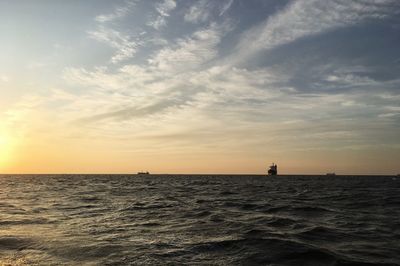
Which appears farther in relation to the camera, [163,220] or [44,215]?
[44,215]

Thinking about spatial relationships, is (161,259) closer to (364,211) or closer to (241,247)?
(241,247)

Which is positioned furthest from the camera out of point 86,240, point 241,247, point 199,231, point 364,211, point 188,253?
point 364,211

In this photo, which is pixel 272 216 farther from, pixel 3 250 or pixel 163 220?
pixel 3 250

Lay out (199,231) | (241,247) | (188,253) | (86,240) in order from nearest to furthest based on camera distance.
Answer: (188,253) < (241,247) < (86,240) < (199,231)

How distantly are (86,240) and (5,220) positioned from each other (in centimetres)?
880

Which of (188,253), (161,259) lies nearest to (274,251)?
(188,253)

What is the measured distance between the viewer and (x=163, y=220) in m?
20.6

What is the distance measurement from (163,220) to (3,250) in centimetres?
943

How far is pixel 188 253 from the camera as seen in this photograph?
12414mm

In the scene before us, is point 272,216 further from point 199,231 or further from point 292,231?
point 199,231

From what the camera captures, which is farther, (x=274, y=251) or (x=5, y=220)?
(x=5, y=220)

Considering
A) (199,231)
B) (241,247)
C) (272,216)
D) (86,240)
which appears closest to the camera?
(241,247)

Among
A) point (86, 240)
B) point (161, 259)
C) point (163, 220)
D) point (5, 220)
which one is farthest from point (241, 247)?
point (5, 220)

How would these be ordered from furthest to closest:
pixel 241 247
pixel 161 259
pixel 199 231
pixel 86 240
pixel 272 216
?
pixel 272 216
pixel 199 231
pixel 86 240
pixel 241 247
pixel 161 259
